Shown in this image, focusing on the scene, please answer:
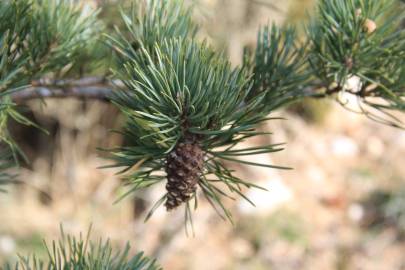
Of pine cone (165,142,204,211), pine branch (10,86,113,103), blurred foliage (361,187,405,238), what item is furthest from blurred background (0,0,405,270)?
pine cone (165,142,204,211)

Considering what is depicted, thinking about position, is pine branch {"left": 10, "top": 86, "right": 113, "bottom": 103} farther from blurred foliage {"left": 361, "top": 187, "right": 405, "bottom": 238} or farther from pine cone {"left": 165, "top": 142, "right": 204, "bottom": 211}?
blurred foliage {"left": 361, "top": 187, "right": 405, "bottom": 238}

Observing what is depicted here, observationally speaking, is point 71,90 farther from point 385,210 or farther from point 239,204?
point 385,210

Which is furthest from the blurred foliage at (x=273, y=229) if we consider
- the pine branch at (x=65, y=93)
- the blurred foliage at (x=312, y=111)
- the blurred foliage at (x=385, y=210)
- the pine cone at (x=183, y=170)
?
the pine cone at (x=183, y=170)

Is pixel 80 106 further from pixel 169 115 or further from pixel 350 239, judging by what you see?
pixel 169 115

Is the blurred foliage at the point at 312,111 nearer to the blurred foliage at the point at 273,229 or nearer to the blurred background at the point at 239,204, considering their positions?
the blurred background at the point at 239,204

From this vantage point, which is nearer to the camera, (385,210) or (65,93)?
(65,93)

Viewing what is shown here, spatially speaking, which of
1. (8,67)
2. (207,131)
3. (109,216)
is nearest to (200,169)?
(207,131)

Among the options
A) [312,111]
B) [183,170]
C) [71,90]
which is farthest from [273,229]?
[183,170]
